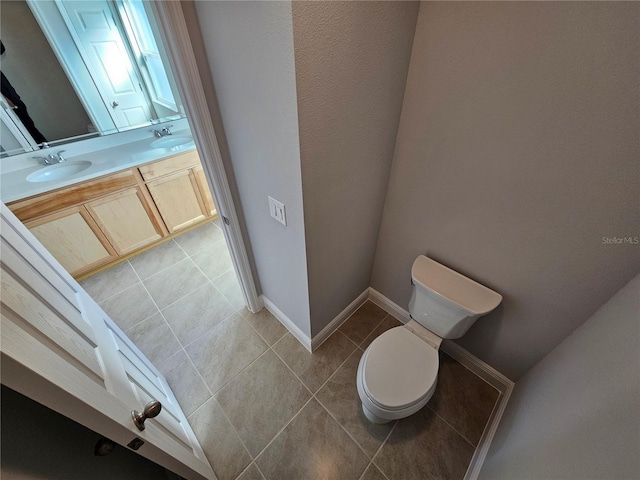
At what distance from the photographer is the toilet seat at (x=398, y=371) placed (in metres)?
1.09

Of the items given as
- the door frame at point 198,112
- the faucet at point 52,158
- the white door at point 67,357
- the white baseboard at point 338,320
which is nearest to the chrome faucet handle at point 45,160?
the faucet at point 52,158

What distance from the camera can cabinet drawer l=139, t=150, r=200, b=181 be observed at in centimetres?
200

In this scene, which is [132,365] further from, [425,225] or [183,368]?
[425,225]

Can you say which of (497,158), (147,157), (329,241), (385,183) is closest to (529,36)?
(497,158)

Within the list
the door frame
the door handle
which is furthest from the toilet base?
the door frame

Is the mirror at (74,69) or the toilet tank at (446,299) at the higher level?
the mirror at (74,69)

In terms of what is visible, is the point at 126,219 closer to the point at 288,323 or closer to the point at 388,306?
the point at 288,323

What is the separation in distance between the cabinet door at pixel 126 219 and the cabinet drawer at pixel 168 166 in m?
0.15

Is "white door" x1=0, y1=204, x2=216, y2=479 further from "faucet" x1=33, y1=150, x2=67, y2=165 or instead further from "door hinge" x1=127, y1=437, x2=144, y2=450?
"faucet" x1=33, y1=150, x2=67, y2=165

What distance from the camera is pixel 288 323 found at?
5.57 ft

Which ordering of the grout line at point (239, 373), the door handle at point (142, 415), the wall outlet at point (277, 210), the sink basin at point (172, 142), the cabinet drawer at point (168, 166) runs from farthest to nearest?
the sink basin at point (172, 142)
the cabinet drawer at point (168, 166)
the grout line at point (239, 373)
the wall outlet at point (277, 210)
the door handle at point (142, 415)

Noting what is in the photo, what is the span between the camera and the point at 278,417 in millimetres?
1351

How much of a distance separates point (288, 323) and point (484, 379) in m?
1.23

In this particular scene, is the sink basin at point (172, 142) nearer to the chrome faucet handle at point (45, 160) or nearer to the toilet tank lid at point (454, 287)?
the chrome faucet handle at point (45, 160)
